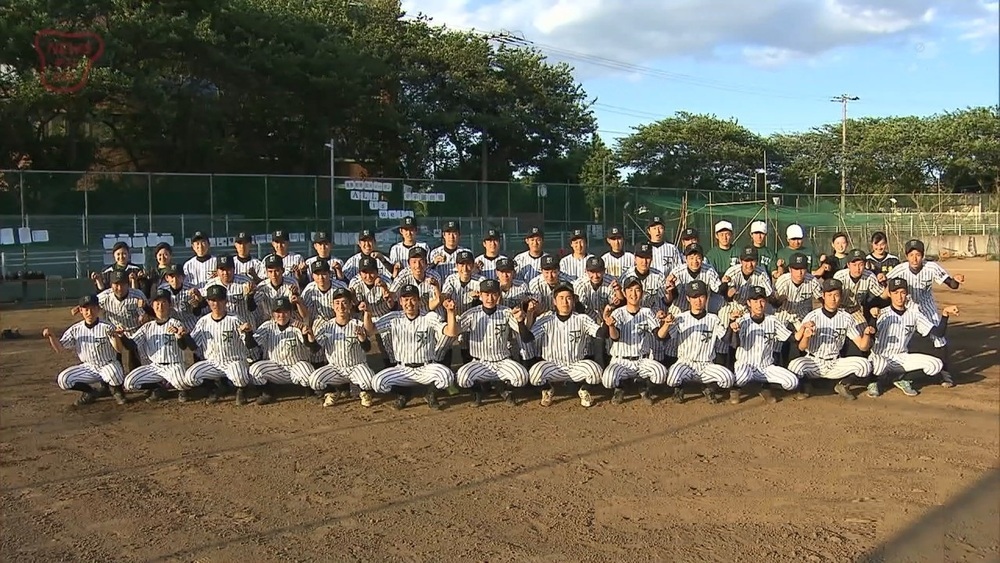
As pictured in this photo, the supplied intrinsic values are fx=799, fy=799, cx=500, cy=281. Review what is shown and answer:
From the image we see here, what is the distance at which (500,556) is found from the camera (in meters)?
4.31

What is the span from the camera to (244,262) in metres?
9.30

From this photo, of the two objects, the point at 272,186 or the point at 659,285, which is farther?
the point at 272,186

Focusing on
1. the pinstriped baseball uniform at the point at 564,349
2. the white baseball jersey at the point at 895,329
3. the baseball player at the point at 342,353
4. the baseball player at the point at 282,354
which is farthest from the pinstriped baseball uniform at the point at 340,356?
the white baseball jersey at the point at 895,329

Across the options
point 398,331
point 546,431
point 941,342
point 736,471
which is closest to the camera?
point 736,471

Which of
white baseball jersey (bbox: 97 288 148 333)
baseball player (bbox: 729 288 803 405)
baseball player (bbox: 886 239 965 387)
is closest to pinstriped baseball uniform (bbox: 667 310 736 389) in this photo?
baseball player (bbox: 729 288 803 405)

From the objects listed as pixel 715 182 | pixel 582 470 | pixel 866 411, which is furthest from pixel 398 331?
pixel 715 182

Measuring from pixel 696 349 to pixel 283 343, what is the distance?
13.4 feet

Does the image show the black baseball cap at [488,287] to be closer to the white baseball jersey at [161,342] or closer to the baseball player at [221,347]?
the baseball player at [221,347]

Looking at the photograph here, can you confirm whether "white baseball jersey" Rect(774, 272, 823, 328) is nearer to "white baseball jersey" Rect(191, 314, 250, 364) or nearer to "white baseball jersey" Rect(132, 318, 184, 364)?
"white baseball jersey" Rect(191, 314, 250, 364)

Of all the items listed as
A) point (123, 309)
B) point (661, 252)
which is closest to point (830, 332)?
point (661, 252)

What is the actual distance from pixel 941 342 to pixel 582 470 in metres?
5.11

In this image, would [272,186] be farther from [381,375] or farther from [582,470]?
[582,470]

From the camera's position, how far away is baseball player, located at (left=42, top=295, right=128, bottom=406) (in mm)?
7922

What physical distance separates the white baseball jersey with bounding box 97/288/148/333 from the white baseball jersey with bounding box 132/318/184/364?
1.71 ft
